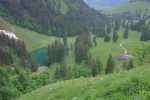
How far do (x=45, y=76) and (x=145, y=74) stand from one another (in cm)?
13061

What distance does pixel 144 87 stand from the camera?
73.6 ft

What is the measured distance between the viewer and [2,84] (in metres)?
131

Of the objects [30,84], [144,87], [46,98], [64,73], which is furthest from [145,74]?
[64,73]

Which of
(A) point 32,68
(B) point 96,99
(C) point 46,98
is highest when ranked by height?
(B) point 96,99

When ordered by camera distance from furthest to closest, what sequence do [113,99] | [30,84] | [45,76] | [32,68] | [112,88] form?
[32,68] < [45,76] < [30,84] < [112,88] < [113,99]

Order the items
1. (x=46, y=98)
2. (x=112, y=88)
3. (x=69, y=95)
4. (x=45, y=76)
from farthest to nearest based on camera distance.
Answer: (x=45, y=76), (x=46, y=98), (x=69, y=95), (x=112, y=88)

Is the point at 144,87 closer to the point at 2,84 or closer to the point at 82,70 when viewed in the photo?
the point at 2,84

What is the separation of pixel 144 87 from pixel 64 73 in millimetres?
132117

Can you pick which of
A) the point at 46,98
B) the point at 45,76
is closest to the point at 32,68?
the point at 45,76

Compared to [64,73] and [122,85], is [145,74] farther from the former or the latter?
[64,73]

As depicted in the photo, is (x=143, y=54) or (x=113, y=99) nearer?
(x=113, y=99)

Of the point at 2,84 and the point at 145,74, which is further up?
the point at 145,74

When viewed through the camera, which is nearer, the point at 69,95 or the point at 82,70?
the point at 69,95

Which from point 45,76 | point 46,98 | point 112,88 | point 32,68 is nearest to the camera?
point 112,88
